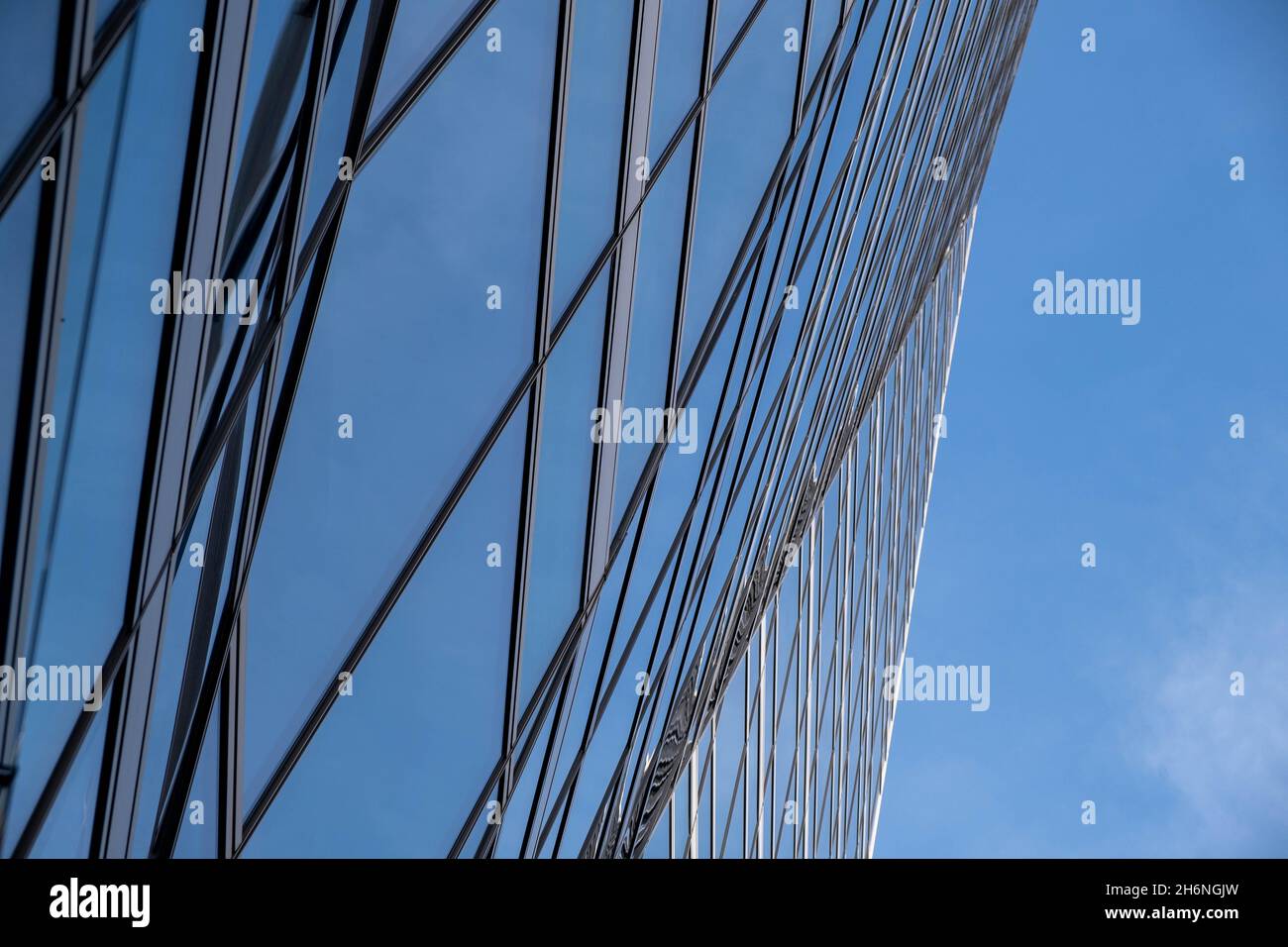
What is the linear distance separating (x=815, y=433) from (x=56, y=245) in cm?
2173

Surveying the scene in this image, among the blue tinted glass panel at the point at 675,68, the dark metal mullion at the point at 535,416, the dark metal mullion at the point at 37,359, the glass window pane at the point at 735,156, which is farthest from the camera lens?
the glass window pane at the point at 735,156

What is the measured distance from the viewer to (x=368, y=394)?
5.90 meters

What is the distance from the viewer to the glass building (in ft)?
13.3

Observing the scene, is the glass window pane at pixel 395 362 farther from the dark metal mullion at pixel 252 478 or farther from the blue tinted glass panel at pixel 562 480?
the blue tinted glass panel at pixel 562 480

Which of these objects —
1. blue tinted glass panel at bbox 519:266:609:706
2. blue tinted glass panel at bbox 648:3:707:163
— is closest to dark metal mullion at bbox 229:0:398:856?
blue tinted glass panel at bbox 519:266:609:706

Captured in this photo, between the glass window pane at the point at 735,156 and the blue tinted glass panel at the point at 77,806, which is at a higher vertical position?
the glass window pane at the point at 735,156

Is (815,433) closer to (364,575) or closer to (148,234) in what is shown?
(364,575)

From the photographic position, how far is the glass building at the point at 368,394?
13.3 feet

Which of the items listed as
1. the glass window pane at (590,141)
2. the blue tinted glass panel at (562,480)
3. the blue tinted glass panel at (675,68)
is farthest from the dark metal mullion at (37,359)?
the blue tinted glass panel at (675,68)

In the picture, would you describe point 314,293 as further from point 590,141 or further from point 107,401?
point 590,141

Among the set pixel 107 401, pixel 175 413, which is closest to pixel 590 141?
pixel 175 413

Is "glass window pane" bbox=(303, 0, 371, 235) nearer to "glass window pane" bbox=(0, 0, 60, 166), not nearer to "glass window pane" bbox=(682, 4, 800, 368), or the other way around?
"glass window pane" bbox=(0, 0, 60, 166)

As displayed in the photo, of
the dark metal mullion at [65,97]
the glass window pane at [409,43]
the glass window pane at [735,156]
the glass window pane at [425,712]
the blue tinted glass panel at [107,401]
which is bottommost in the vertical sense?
the glass window pane at [425,712]
